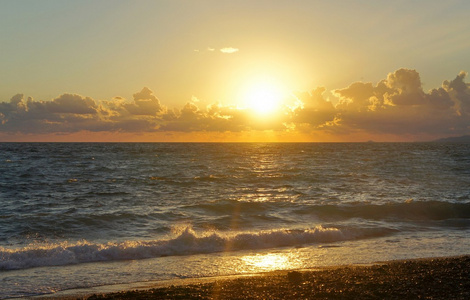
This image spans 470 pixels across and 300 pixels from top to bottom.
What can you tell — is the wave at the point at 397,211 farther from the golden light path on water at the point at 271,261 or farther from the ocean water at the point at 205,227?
the golden light path on water at the point at 271,261

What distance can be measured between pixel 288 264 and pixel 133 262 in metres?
5.58

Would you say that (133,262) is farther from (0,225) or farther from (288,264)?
(0,225)

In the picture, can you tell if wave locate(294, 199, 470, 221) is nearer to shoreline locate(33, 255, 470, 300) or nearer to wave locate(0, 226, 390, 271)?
wave locate(0, 226, 390, 271)

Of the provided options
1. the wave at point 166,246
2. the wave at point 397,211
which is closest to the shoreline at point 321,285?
the wave at point 166,246

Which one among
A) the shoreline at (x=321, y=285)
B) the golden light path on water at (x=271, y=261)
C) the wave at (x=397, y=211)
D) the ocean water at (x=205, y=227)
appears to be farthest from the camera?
the wave at (x=397, y=211)

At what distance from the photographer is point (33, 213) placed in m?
23.7

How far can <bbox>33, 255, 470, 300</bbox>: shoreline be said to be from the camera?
985cm

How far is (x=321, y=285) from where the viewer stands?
34.7 feet

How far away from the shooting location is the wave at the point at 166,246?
14578mm

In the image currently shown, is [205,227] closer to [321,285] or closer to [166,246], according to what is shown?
[166,246]

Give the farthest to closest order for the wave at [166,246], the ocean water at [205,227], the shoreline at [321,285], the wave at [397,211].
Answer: the wave at [397,211] → the wave at [166,246] → the ocean water at [205,227] → the shoreline at [321,285]

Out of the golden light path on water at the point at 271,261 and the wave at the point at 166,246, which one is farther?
the wave at the point at 166,246

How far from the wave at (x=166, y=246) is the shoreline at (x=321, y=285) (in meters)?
3.92

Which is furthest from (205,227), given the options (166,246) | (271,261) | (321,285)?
(321,285)
